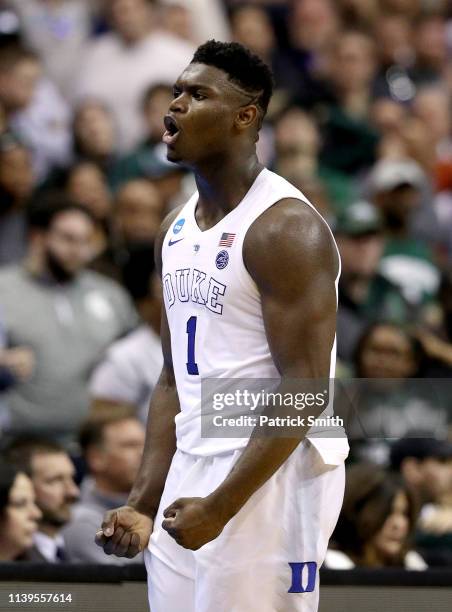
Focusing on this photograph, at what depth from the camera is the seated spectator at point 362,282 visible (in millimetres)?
7195

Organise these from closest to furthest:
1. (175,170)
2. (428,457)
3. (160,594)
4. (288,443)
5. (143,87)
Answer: (288,443)
(160,594)
(428,457)
(175,170)
(143,87)

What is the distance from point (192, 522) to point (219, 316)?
53 centimetres

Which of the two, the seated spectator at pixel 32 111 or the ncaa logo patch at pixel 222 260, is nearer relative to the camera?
the ncaa logo patch at pixel 222 260

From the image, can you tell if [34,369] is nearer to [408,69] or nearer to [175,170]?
[175,170]

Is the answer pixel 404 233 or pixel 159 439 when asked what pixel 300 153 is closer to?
pixel 404 233

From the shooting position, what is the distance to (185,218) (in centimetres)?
344

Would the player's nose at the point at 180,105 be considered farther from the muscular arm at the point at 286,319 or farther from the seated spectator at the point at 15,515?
the seated spectator at the point at 15,515

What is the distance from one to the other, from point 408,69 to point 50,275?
5013mm

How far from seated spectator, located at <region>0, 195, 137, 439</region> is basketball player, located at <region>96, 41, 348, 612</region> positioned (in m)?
2.98

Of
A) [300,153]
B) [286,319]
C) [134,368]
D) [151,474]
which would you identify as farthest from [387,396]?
[300,153]

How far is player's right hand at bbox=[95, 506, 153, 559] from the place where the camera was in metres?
3.20

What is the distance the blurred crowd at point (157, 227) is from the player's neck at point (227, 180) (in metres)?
1.78

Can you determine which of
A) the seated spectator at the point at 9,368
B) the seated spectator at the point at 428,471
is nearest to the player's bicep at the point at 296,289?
the seated spectator at the point at 428,471

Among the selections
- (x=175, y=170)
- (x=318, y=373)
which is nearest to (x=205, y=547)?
(x=318, y=373)
